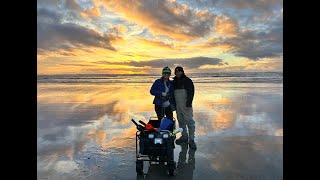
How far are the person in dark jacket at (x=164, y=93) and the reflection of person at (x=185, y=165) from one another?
1136 mm

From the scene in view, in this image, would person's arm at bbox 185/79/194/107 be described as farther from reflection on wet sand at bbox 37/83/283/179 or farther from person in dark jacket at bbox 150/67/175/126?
reflection on wet sand at bbox 37/83/283/179

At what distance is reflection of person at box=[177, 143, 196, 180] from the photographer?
6.09 metres

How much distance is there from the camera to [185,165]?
6.66m

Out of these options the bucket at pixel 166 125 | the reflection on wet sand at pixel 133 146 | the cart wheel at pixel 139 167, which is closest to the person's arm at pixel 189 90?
the reflection on wet sand at pixel 133 146

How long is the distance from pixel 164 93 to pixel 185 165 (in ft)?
6.46

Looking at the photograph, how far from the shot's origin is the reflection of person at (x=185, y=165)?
20.0 feet

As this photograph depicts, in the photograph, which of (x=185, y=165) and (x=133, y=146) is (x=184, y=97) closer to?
(x=133, y=146)

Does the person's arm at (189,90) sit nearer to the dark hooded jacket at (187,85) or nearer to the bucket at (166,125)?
the dark hooded jacket at (187,85)

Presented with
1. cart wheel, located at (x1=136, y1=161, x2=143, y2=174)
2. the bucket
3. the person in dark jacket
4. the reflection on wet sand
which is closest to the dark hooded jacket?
the person in dark jacket
